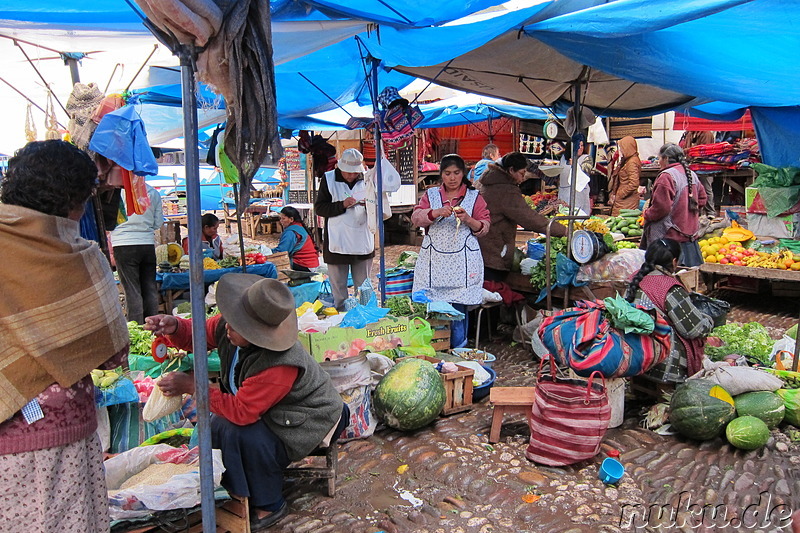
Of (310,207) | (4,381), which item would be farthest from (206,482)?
(310,207)

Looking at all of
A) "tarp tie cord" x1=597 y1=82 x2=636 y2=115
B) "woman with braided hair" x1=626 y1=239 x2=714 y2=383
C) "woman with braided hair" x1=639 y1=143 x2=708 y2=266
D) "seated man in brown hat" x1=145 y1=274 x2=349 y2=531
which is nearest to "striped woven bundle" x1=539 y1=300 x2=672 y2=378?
"woman with braided hair" x1=626 y1=239 x2=714 y2=383

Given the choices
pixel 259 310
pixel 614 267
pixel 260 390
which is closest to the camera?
pixel 259 310

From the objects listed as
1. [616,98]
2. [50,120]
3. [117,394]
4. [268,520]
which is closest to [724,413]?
[268,520]

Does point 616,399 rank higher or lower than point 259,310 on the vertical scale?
lower

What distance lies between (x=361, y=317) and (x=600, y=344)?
74.3 inches

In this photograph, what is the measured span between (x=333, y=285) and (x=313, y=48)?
294 cm

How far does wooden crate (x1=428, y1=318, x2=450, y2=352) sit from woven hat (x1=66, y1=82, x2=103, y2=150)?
3319mm

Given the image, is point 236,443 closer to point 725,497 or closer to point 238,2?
point 238,2

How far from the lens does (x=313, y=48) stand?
15.4ft

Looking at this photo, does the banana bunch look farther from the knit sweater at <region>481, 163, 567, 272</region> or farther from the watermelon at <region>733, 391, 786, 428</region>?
the watermelon at <region>733, 391, 786, 428</region>

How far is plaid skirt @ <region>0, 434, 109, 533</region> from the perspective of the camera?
207 centimetres

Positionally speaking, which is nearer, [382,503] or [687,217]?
[382,503]

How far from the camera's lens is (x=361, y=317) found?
4.81 meters

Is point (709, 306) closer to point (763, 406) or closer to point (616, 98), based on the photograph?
point (763, 406)
